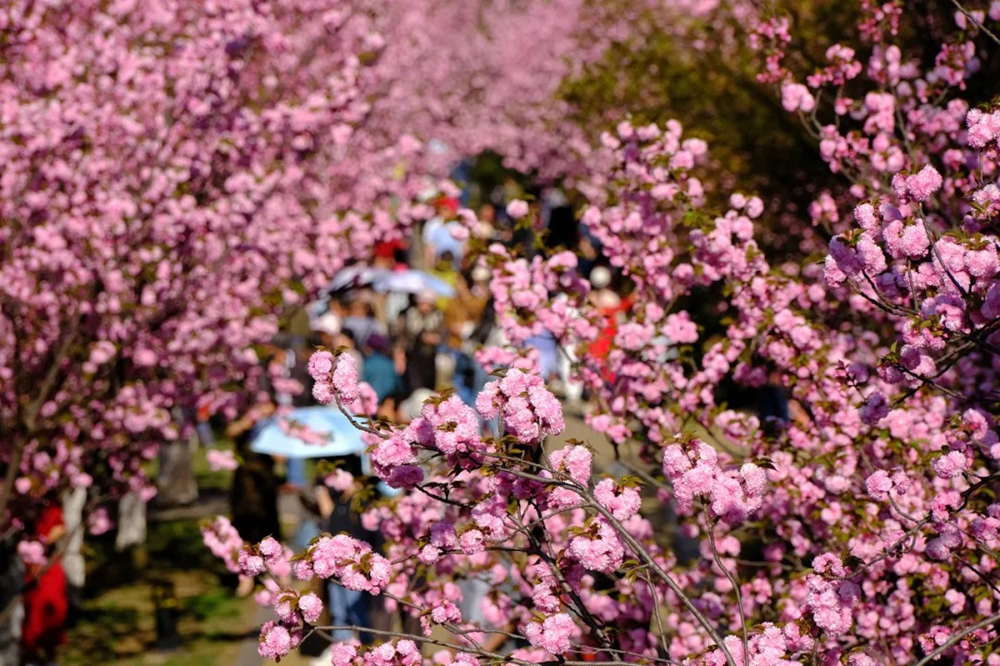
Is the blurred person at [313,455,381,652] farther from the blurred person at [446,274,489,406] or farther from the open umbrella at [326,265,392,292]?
the blurred person at [446,274,489,406]

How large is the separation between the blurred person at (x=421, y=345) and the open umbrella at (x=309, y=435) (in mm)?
4307

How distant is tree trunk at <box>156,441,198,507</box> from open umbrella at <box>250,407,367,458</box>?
550 cm

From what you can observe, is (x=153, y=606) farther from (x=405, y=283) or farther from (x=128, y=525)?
(x=405, y=283)

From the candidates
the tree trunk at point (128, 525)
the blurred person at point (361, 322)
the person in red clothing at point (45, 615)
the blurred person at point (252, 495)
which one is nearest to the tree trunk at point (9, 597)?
the person in red clothing at point (45, 615)

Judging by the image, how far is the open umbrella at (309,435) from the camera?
31.8ft

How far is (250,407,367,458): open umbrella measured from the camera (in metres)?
9.69

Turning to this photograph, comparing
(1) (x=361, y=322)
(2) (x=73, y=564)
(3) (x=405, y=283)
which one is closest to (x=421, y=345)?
(1) (x=361, y=322)

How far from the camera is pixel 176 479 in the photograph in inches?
623

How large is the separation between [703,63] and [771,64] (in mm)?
5564

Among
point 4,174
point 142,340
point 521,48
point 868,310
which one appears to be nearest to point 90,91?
point 4,174

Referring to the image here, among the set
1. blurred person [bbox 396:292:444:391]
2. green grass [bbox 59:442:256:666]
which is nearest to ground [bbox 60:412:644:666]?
green grass [bbox 59:442:256:666]

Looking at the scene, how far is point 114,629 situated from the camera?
36.4ft

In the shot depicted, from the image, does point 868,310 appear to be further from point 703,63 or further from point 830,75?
point 703,63

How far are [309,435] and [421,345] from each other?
5.61 meters
